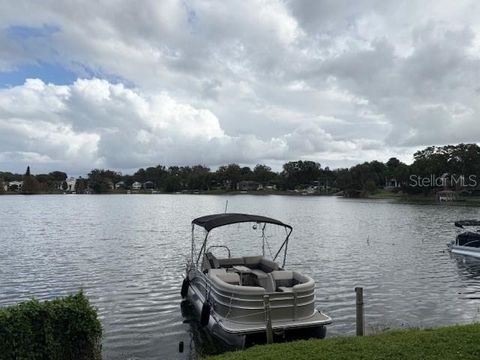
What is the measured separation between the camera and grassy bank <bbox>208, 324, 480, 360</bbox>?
9.37 m

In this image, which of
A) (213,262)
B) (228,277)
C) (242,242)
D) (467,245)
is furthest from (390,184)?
(228,277)

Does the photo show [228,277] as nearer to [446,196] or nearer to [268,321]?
[268,321]

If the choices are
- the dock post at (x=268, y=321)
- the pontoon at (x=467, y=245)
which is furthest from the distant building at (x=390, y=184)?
the dock post at (x=268, y=321)

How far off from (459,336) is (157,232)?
135 feet

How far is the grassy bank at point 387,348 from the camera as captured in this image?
30.7 ft

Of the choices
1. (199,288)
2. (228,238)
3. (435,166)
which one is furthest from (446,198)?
(199,288)

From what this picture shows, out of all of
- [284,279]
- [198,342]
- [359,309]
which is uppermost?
[284,279]

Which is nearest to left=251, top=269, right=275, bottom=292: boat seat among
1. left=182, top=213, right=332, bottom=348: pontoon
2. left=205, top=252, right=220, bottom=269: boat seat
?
left=182, top=213, right=332, bottom=348: pontoon

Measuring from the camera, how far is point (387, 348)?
32.3 ft

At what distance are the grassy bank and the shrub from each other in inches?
120

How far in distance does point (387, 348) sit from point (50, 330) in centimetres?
716

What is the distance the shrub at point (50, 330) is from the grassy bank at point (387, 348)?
306 centimetres

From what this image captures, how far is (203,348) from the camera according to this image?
46.4 feet

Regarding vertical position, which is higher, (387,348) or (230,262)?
(230,262)
